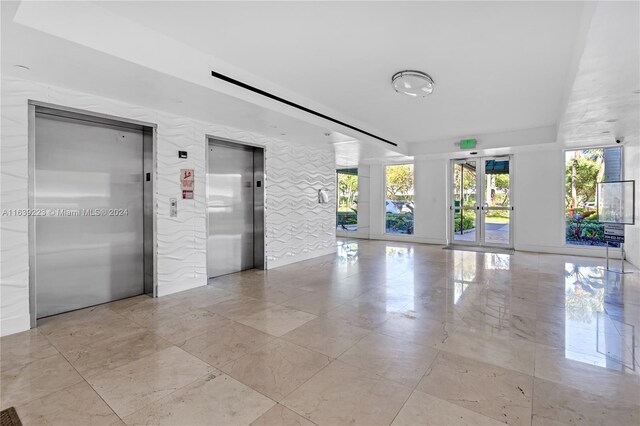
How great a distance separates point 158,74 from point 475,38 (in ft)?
10.9

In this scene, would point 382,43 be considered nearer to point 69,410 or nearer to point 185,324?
point 185,324

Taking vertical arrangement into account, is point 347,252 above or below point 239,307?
above

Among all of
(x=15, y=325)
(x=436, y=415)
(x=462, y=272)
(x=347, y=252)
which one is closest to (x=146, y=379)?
(x=15, y=325)

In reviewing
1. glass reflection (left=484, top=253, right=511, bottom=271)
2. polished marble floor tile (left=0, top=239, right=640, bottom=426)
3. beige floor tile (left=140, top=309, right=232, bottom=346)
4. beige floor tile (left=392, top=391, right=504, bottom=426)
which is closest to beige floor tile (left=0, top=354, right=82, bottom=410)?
polished marble floor tile (left=0, top=239, right=640, bottom=426)

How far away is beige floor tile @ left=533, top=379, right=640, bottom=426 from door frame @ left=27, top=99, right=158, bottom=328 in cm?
455

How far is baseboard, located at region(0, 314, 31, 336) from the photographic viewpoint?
10.6 feet

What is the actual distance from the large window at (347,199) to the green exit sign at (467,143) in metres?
3.98

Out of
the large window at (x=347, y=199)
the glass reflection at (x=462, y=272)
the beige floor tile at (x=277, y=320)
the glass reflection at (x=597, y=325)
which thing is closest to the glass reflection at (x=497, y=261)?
the glass reflection at (x=462, y=272)

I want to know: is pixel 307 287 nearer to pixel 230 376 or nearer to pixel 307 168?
pixel 230 376

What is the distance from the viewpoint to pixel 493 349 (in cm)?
292

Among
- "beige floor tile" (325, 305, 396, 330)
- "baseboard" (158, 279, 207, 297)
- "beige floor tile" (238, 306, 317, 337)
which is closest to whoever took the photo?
"beige floor tile" (238, 306, 317, 337)

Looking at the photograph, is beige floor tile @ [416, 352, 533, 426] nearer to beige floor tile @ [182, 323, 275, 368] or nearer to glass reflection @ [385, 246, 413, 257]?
beige floor tile @ [182, 323, 275, 368]

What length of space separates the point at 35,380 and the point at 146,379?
0.84 m

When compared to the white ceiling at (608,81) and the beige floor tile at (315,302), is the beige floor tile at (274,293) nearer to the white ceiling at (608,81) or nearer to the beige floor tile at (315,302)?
the beige floor tile at (315,302)
